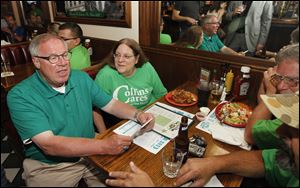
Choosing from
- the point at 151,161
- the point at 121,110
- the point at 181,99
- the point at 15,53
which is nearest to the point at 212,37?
the point at 181,99

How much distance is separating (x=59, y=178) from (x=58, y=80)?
62 cm

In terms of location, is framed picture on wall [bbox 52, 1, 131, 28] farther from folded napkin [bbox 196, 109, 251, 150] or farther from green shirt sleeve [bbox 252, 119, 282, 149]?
green shirt sleeve [bbox 252, 119, 282, 149]

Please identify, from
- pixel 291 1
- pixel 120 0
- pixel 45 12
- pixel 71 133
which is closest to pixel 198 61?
pixel 291 1

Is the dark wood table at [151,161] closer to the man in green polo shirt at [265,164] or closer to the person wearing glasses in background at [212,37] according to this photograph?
the man in green polo shirt at [265,164]

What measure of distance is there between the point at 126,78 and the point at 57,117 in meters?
0.76

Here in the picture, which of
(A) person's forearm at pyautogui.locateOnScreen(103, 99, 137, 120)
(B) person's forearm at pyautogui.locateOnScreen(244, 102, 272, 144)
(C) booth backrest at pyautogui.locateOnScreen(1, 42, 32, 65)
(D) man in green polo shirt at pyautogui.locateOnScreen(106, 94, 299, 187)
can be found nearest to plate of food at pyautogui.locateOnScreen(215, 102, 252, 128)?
(B) person's forearm at pyautogui.locateOnScreen(244, 102, 272, 144)

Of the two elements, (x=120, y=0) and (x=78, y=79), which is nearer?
(x=78, y=79)

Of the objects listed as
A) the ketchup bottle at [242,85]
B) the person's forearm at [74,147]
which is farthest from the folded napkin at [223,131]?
the person's forearm at [74,147]

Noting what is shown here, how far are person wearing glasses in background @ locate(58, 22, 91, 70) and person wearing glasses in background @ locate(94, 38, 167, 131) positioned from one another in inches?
25.7

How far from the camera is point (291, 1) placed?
1.73 meters

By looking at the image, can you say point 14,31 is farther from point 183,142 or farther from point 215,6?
point 183,142

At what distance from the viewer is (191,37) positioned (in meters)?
2.31

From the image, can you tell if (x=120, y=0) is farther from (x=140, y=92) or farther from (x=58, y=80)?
(x=58, y=80)

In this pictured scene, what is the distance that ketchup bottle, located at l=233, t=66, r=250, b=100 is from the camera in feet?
6.00
